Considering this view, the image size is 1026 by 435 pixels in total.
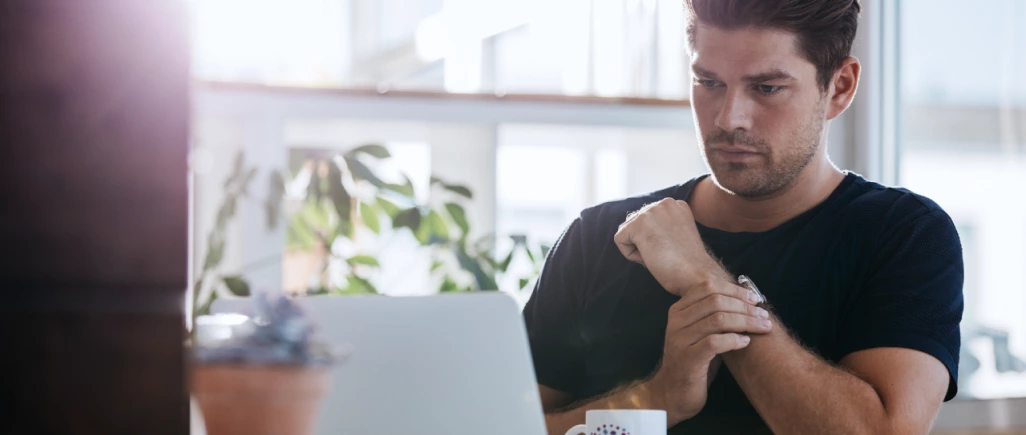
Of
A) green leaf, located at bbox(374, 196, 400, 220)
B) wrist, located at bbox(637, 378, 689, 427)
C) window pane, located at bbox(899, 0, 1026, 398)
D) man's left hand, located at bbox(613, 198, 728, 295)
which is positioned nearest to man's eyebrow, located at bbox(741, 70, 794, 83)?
man's left hand, located at bbox(613, 198, 728, 295)

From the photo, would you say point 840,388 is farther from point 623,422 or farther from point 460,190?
point 460,190

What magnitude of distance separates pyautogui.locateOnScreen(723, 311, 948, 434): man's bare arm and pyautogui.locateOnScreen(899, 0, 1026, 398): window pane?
3.57 feet

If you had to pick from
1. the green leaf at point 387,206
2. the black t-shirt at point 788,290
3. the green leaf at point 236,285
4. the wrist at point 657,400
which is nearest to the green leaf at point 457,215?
the green leaf at point 387,206

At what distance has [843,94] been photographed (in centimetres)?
165

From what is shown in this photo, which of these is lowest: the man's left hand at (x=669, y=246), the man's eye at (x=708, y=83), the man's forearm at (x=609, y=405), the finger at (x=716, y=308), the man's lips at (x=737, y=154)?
the man's forearm at (x=609, y=405)

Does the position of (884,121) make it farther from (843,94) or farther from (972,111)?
(843,94)

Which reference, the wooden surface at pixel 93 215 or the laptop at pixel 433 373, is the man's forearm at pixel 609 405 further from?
the wooden surface at pixel 93 215

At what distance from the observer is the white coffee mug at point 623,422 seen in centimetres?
92

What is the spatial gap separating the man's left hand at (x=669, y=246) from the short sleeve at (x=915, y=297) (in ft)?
0.71

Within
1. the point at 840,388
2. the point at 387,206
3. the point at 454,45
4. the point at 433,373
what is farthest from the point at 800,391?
the point at 454,45

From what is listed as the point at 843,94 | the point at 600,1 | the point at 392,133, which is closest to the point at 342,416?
the point at 843,94

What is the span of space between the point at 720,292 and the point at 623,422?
17.7 inches

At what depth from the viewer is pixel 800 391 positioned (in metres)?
1.32

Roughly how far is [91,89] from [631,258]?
4.15 ft
